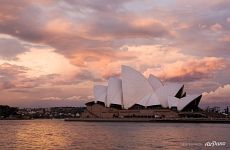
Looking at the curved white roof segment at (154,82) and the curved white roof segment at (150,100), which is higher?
the curved white roof segment at (154,82)

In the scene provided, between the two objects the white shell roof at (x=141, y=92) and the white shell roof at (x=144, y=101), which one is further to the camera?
the white shell roof at (x=144, y=101)

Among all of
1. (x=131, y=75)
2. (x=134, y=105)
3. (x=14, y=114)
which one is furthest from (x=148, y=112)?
(x=14, y=114)

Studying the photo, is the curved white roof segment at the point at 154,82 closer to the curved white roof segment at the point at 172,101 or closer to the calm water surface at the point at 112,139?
the curved white roof segment at the point at 172,101

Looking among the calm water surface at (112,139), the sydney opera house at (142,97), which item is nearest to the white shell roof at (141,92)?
the sydney opera house at (142,97)

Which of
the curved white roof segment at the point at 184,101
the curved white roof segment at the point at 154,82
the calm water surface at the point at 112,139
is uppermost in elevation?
the curved white roof segment at the point at 154,82

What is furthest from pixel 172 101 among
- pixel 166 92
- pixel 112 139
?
pixel 112 139

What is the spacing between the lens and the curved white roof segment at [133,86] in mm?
82062

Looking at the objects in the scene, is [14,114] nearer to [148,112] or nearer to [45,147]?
[148,112]

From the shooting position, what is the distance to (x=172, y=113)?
276 feet

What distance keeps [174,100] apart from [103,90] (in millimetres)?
14992

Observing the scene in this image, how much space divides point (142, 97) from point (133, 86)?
3226 mm

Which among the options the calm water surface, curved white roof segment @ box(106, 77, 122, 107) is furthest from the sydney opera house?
the calm water surface

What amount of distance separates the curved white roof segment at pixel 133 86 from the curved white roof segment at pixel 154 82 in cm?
166

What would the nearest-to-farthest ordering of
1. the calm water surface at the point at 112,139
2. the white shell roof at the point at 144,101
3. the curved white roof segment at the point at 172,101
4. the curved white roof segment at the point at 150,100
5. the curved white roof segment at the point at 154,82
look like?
A: 1. the calm water surface at the point at 112,139
2. the curved white roof segment at the point at 172,101
3. the curved white roof segment at the point at 150,100
4. the white shell roof at the point at 144,101
5. the curved white roof segment at the point at 154,82
